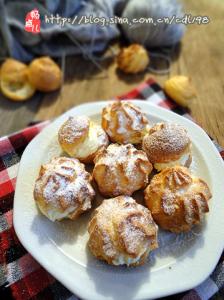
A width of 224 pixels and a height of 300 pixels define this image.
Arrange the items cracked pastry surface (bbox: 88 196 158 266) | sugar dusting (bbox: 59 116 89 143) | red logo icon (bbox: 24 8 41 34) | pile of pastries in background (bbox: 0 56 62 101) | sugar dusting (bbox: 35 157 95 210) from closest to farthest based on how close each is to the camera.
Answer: cracked pastry surface (bbox: 88 196 158 266) → sugar dusting (bbox: 35 157 95 210) → sugar dusting (bbox: 59 116 89 143) → red logo icon (bbox: 24 8 41 34) → pile of pastries in background (bbox: 0 56 62 101)

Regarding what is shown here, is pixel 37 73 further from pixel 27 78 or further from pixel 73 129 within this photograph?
pixel 73 129

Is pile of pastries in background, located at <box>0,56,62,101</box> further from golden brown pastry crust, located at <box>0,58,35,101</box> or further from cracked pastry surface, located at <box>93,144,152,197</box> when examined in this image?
cracked pastry surface, located at <box>93,144,152,197</box>

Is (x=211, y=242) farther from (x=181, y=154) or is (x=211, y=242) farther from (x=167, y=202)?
(x=181, y=154)

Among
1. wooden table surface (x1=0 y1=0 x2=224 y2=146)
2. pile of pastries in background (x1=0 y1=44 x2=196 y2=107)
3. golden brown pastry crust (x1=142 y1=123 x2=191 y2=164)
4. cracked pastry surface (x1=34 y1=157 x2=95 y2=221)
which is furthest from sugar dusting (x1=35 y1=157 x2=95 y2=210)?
pile of pastries in background (x1=0 y1=44 x2=196 y2=107)

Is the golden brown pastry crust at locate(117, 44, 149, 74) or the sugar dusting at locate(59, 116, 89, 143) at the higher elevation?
the sugar dusting at locate(59, 116, 89, 143)

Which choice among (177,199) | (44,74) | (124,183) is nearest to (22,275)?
(124,183)

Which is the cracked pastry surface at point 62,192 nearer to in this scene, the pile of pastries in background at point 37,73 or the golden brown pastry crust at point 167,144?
the golden brown pastry crust at point 167,144
